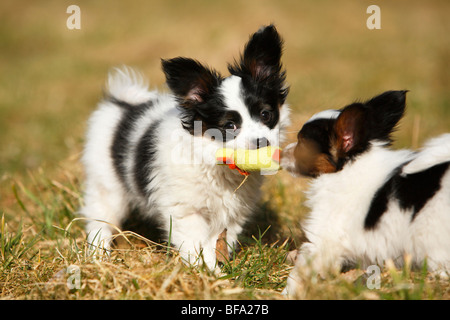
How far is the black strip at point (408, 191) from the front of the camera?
2322mm

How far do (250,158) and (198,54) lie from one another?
352 inches

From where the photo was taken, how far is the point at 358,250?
8.53 feet

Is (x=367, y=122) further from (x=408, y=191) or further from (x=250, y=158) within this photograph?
(x=250, y=158)

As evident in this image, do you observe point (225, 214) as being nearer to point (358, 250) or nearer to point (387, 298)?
point (358, 250)

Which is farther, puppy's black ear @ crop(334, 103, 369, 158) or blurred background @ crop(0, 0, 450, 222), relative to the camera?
blurred background @ crop(0, 0, 450, 222)

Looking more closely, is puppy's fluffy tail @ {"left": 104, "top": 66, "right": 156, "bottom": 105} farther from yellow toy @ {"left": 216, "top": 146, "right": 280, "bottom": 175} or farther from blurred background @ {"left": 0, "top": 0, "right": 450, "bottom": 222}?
yellow toy @ {"left": 216, "top": 146, "right": 280, "bottom": 175}

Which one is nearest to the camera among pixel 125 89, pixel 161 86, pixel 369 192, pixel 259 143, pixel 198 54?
pixel 369 192

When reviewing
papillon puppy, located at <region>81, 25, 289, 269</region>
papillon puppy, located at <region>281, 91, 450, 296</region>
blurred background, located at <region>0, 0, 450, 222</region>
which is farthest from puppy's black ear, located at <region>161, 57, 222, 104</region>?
blurred background, located at <region>0, 0, 450, 222</region>

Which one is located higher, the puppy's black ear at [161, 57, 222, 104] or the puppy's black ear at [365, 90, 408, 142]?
the puppy's black ear at [161, 57, 222, 104]

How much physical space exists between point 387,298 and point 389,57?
967cm

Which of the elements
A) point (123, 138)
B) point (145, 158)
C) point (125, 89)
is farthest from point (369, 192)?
point (125, 89)

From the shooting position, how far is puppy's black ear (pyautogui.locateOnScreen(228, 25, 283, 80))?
3.18m

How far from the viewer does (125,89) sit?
421 cm

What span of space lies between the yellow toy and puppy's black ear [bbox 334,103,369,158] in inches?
15.4
